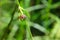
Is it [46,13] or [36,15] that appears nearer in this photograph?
[46,13]

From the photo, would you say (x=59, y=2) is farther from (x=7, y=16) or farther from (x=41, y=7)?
(x=7, y=16)

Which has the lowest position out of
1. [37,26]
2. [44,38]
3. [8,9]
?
[44,38]

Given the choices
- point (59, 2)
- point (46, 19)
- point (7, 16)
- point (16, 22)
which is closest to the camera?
point (16, 22)

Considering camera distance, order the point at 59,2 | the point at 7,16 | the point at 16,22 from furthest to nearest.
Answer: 1. the point at 59,2
2. the point at 7,16
3. the point at 16,22

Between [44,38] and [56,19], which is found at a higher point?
[56,19]

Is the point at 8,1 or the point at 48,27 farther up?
the point at 8,1

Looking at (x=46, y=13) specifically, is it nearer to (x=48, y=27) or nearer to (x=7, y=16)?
(x=48, y=27)

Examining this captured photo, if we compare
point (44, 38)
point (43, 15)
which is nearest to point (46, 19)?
point (43, 15)

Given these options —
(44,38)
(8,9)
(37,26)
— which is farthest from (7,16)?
(44,38)

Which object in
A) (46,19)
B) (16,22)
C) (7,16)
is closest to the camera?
(16,22)
